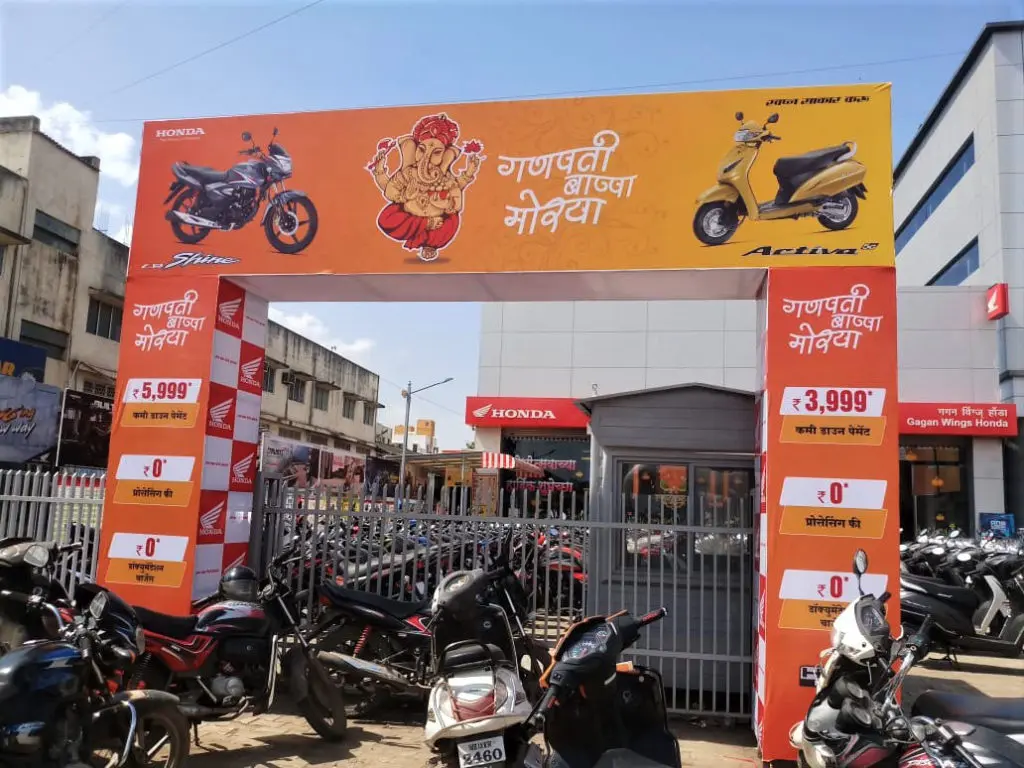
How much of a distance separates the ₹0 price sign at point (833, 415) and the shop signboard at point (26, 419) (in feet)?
55.2

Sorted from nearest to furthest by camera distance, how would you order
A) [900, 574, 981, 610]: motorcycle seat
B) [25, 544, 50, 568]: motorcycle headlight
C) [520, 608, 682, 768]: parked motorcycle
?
1. [520, 608, 682, 768]: parked motorcycle
2. [25, 544, 50, 568]: motorcycle headlight
3. [900, 574, 981, 610]: motorcycle seat

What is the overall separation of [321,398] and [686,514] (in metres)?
34.6

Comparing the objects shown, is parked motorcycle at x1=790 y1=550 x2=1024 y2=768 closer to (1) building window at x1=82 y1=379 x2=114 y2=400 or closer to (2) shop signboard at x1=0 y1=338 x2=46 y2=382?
(2) shop signboard at x1=0 y1=338 x2=46 y2=382

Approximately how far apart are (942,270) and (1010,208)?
13.1 feet

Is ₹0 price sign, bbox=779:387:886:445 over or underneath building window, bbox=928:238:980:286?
underneath

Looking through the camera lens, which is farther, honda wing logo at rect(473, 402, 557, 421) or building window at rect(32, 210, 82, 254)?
building window at rect(32, 210, 82, 254)

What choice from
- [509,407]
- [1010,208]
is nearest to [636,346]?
[509,407]

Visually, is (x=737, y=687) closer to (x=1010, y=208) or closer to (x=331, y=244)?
(x=331, y=244)

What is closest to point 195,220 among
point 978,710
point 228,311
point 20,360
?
point 228,311

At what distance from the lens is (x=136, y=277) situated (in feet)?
23.4

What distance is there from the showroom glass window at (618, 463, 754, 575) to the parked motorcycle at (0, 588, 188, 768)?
3722 millimetres

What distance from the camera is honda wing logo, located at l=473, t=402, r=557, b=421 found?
1897 centimetres

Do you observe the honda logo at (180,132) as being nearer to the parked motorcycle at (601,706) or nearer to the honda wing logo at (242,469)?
the honda wing logo at (242,469)

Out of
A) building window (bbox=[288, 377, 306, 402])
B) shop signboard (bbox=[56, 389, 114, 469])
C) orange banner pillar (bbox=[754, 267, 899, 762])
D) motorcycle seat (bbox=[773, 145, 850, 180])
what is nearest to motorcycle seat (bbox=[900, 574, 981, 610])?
orange banner pillar (bbox=[754, 267, 899, 762])
